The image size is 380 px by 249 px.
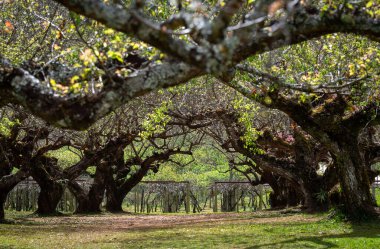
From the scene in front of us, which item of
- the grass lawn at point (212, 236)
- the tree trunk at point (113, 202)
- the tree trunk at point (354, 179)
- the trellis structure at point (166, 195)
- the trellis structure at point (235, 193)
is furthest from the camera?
the trellis structure at point (166, 195)

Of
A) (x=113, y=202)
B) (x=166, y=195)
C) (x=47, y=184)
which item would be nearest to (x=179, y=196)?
(x=166, y=195)

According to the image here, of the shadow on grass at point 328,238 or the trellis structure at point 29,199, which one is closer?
the shadow on grass at point 328,238

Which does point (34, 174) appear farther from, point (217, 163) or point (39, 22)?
point (217, 163)

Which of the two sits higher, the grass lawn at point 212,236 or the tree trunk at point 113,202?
the tree trunk at point 113,202

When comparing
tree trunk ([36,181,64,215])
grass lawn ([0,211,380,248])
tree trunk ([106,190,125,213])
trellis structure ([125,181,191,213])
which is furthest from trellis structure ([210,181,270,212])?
grass lawn ([0,211,380,248])

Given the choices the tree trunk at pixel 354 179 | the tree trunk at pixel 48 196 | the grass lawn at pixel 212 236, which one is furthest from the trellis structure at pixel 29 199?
the tree trunk at pixel 354 179

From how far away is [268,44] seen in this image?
24.2ft

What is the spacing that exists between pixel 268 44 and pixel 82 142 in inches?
827

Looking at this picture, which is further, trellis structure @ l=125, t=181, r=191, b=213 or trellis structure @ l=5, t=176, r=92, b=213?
trellis structure @ l=125, t=181, r=191, b=213

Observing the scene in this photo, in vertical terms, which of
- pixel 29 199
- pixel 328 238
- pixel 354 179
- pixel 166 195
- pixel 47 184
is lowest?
pixel 328 238

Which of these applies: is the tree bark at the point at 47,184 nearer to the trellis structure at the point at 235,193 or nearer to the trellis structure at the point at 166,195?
the trellis structure at the point at 166,195

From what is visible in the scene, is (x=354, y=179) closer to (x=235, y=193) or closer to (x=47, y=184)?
(x=47, y=184)

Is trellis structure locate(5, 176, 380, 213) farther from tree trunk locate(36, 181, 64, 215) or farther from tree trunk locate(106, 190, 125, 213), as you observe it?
tree trunk locate(36, 181, 64, 215)

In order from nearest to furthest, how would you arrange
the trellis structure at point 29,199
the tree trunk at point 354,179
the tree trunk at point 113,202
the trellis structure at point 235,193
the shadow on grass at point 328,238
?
the shadow on grass at point 328,238, the tree trunk at point 354,179, the tree trunk at point 113,202, the trellis structure at point 29,199, the trellis structure at point 235,193
